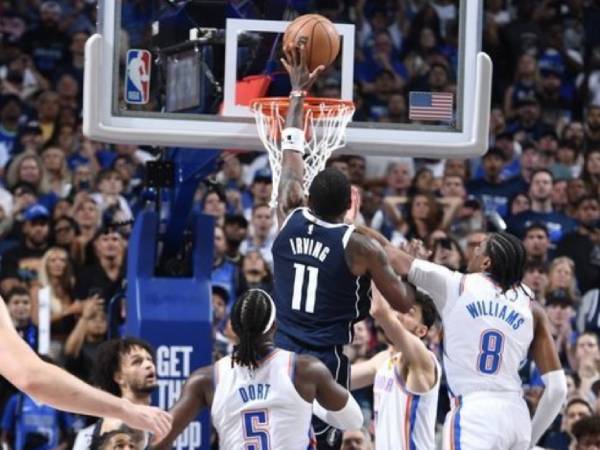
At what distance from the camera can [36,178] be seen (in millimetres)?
12570

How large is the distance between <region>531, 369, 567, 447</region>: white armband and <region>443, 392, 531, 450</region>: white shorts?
0.21m

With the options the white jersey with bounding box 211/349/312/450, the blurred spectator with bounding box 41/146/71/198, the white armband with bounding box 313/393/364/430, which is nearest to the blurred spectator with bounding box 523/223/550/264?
the blurred spectator with bounding box 41/146/71/198

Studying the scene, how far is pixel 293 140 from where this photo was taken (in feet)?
26.2

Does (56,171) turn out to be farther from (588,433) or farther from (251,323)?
(251,323)

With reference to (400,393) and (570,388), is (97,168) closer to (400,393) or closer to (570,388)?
(570,388)

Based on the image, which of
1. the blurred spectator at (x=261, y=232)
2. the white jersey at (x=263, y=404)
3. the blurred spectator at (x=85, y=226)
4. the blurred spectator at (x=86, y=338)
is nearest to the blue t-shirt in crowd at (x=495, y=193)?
the blurred spectator at (x=261, y=232)

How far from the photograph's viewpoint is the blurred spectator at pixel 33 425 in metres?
9.94

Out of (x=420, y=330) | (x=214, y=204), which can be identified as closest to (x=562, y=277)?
(x=214, y=204)

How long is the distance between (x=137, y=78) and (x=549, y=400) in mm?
2628

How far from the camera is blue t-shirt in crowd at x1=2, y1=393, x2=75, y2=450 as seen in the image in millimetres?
9930

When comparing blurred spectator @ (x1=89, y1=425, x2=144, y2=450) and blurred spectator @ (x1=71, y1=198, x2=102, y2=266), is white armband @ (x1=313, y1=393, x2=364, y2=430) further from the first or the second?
blurred spectator @ (x1=71, y1=198, x2=102, y2=266)

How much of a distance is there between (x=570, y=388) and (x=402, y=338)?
3505 millimetres

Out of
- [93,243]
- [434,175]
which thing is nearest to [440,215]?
[434,175]

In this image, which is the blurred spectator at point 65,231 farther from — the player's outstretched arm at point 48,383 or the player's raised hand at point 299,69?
the player's outstretched arm at point 48,383
